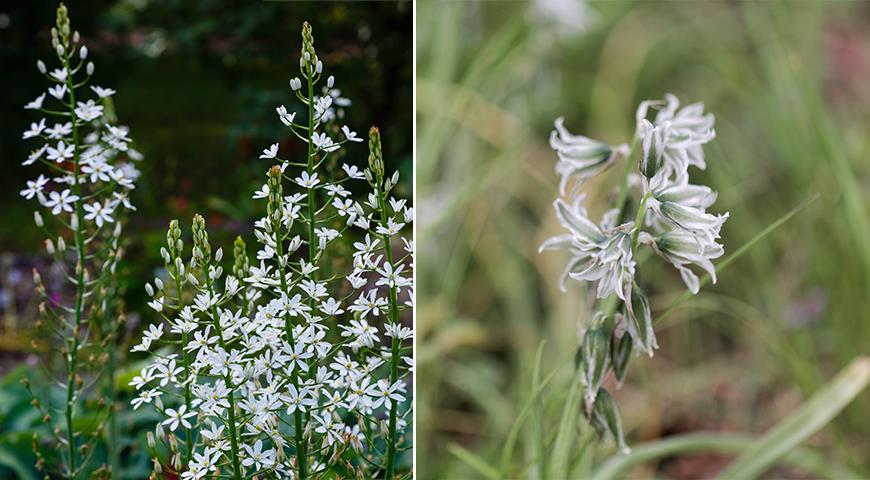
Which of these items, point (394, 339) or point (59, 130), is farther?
point (59, 130)

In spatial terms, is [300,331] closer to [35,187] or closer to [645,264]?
[35,187]

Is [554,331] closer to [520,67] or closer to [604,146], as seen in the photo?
[520,67]

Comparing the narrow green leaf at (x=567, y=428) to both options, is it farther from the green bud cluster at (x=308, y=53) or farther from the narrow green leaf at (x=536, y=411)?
the green bud cluster at (x=308, y=53)

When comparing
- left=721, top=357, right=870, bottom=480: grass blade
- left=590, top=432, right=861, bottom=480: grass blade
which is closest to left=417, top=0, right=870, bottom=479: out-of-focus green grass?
left=590, top=432, right=861, bottom=480: grass blade

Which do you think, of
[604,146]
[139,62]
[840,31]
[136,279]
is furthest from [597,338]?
[840,31]

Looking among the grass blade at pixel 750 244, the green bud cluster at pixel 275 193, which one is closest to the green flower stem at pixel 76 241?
the green bud cluster at pixel 275 193

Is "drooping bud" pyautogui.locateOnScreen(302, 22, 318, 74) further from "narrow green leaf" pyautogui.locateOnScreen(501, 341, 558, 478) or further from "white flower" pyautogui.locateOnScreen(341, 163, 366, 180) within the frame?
"narrow green leaf" pyautogui.locateOnScreen(501, 341, 558, 478)

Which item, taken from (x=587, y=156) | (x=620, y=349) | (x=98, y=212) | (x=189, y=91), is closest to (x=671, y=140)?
(x=587, y=156)

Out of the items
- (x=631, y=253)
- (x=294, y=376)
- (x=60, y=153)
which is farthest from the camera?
(x=60, y=153)
